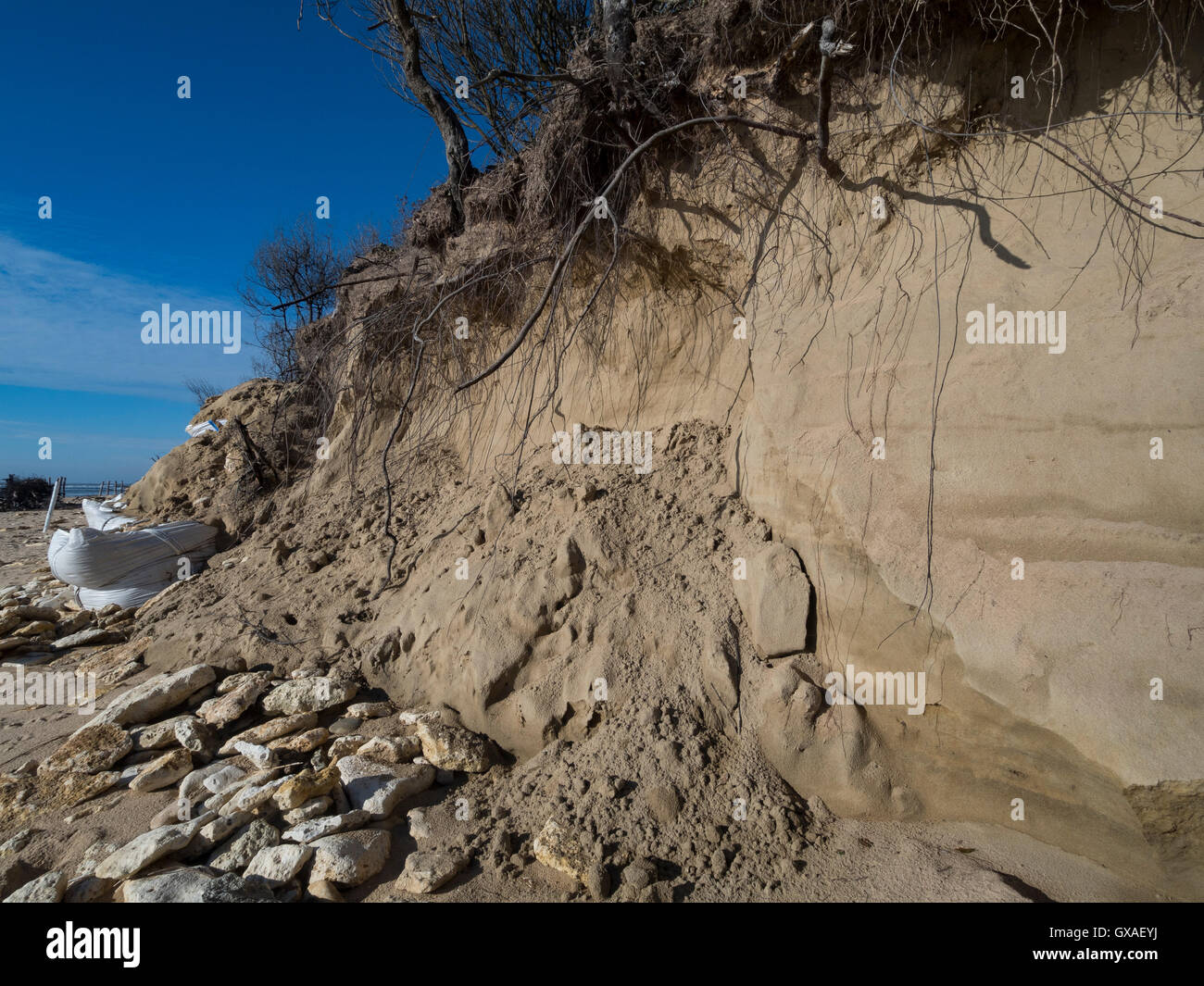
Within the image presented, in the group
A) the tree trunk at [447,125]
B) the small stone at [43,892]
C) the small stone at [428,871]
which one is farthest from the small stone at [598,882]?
the tree trunk at [447,125]

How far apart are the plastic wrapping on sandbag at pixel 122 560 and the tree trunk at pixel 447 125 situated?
12.4 ft

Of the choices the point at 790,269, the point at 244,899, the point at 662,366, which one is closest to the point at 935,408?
the point at 790,269

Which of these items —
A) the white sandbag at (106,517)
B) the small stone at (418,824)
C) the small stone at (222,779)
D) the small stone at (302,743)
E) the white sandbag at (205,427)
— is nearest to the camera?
the small stone at (418,824)

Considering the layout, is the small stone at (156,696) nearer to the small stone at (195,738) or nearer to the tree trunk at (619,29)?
the small stone at (195,738)

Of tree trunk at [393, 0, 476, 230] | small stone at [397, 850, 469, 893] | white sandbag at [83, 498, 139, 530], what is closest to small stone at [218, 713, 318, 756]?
small stone at [397, 850, 469, 893]

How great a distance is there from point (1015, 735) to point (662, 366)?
2551mm

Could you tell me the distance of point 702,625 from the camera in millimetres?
2893

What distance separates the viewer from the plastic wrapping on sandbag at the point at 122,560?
17.4ft

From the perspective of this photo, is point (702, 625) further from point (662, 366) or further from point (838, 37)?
point (838, 37)

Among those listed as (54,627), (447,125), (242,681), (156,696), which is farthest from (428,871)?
(447,125)

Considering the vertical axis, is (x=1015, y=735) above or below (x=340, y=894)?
above

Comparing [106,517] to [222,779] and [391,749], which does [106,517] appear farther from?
[391,749]

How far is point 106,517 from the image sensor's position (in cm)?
693

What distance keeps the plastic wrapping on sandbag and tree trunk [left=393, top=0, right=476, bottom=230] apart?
377 centimetres
